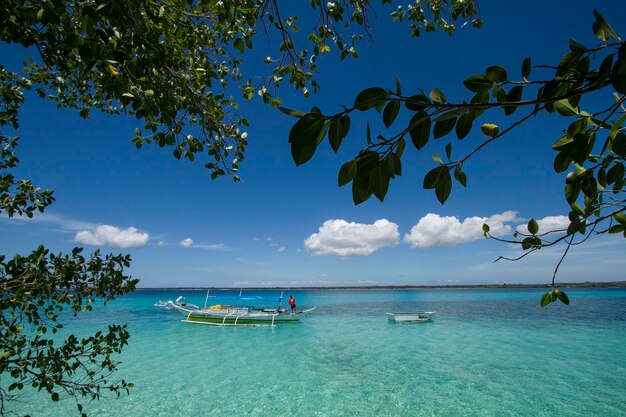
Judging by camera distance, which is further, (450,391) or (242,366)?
(242,366)

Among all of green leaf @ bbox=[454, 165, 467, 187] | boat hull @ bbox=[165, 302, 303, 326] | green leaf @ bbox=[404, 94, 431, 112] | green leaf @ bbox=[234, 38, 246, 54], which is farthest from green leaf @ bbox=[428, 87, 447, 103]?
boat hull @ bbox=[165, 302, 303, 326]

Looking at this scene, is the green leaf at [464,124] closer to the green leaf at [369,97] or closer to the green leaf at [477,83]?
the green leaf at [477,83]

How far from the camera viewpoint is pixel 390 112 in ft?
2.23

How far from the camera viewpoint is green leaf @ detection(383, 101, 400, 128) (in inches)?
26.6

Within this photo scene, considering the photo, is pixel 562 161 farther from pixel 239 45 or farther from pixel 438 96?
pixel 239 45

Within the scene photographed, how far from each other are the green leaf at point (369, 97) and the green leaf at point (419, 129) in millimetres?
100

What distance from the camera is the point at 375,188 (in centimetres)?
66

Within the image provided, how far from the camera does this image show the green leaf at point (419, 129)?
66 centimetres

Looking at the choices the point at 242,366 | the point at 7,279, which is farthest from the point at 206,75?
the point at 242,366

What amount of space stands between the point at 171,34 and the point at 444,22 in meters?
3.21

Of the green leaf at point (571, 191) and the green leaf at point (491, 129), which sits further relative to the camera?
the green leaf at point (571, 191)

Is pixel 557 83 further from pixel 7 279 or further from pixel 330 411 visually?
pixel 330 411

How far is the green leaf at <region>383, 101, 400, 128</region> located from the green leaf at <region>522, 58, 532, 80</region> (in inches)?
16.3

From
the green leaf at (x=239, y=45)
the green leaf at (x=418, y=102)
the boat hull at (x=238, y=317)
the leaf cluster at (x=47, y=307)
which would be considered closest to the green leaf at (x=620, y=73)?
the green leaf at (x=418, y=102)
